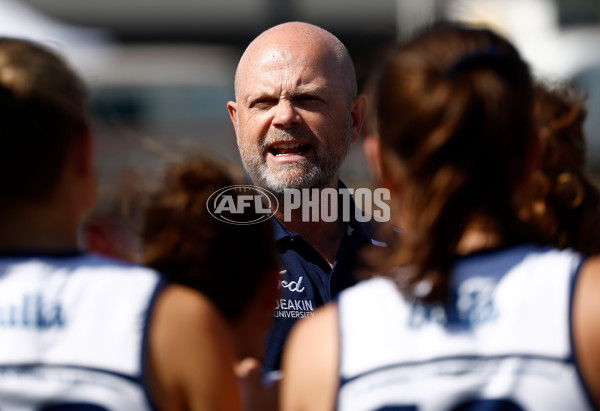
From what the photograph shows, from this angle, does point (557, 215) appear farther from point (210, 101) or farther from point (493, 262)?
point (210, 101)

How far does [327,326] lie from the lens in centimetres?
161

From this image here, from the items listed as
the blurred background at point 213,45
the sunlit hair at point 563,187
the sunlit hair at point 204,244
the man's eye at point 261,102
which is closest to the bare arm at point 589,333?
the sunlit hair at point 204,244

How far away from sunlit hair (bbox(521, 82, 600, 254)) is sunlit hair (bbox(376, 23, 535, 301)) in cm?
78

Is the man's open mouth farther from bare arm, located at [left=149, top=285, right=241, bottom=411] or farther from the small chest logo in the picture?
bare arm, located at [left=149, top=285, right=241, bottom=411]

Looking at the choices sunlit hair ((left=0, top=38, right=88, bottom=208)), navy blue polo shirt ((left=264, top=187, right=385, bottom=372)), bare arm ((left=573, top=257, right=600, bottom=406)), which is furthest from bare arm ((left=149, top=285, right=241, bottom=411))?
navy blue polo shirt ((left=264, top=187, right=385, bottom=372))

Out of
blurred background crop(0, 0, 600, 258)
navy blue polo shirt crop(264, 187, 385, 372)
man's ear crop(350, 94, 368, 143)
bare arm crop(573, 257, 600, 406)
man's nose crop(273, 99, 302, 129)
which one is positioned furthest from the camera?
blurred background crop(0, 0, 600, 258)

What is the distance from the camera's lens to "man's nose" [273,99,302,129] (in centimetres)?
299

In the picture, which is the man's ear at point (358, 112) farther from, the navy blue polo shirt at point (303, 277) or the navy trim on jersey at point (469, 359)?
the navy trim on jersey at point (469, 359)

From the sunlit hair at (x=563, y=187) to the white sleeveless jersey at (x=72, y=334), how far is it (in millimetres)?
1233

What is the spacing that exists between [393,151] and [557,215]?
100cm

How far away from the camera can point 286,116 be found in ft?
9.80

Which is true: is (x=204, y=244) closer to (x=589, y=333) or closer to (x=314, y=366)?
(x=314, y=366)

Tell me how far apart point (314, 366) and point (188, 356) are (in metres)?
0.24

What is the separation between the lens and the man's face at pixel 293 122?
301cm
